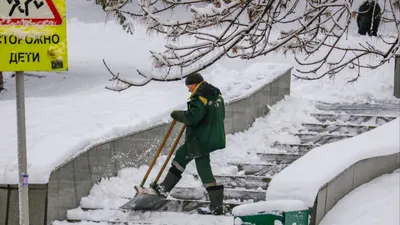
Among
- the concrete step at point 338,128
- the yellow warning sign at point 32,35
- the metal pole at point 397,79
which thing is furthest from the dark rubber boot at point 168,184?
the metal pole at point 397,79

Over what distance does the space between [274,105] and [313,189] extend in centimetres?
693

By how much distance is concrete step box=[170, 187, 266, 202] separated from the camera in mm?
8203

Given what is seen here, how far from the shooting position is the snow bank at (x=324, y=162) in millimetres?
6703

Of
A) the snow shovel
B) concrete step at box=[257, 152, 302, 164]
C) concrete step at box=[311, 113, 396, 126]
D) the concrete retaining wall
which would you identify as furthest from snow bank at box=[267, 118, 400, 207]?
the concrete retaining wall

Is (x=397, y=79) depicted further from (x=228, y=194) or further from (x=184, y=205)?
(x=184, y=205)

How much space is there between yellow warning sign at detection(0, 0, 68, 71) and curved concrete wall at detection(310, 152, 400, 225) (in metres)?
2.85

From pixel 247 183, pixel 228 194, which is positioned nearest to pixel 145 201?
pixel 228 194

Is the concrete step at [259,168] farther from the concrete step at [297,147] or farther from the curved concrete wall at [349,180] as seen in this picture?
the curved concrete wall at [349,180]

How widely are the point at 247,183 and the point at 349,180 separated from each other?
137 cm

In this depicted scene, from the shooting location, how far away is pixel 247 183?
29.2ft

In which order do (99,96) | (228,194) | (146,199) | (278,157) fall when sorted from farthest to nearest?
(99,96)
(278,157)
(228,194)
(146,199)

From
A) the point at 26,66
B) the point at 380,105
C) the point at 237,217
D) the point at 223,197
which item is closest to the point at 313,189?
the point at 237,217

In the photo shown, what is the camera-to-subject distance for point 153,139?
9.57 meters

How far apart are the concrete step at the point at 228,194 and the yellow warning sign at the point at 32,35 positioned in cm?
340
